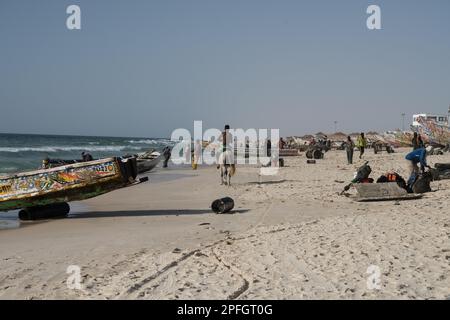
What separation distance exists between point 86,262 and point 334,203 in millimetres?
6736

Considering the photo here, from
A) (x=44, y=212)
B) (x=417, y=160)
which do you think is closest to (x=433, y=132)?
(x=417, y=160)

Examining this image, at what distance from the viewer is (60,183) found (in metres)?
11.0

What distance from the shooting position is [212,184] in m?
18.0

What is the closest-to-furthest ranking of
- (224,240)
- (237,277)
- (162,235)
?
1. (237,277)
2. (224,240)
3. (162,235)

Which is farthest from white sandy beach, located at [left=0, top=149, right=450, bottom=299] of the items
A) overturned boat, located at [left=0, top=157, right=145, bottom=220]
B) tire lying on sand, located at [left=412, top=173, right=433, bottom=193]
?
overturned boat, located at [left=0, top=157, right=145, bottom=220]

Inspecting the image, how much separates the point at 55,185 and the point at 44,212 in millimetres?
735

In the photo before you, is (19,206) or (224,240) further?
(19,206)

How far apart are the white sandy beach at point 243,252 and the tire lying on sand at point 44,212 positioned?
14.0 inches

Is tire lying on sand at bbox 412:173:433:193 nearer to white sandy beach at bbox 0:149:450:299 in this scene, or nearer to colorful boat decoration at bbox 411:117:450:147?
white sandy beach at bbox 0:149:450:299

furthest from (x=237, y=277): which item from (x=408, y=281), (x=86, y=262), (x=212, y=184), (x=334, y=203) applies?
(x=212, y=184)

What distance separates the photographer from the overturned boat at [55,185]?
10969mm

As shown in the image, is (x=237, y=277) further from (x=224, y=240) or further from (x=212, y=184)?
(x=212, y=184)

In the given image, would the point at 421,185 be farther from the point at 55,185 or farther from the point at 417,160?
the point at 55,185

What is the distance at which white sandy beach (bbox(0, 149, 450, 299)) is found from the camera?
4613mm
